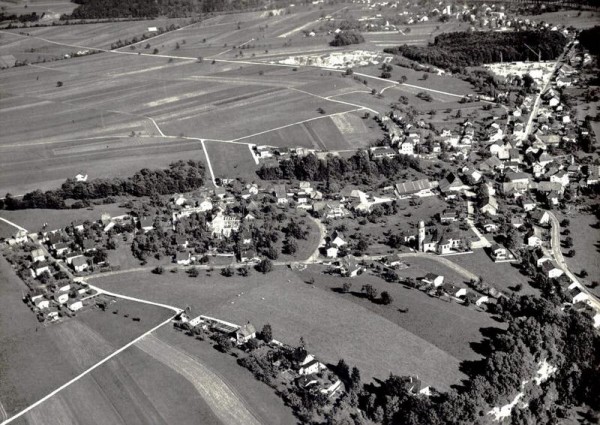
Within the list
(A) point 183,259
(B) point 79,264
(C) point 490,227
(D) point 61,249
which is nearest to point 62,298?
(B) point 79,264

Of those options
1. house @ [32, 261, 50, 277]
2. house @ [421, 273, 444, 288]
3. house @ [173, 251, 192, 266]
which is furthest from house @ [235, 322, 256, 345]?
house @ [32, 261, 50, 277]

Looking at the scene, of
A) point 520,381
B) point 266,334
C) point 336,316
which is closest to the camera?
point 520,381

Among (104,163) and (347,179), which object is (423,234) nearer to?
(347,179)

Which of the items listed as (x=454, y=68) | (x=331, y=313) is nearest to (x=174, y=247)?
(x=331, y=313)

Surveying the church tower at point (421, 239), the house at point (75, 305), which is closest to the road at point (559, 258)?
the church tower at point (421, 239)

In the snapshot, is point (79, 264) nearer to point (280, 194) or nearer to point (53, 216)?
point (53, 216)

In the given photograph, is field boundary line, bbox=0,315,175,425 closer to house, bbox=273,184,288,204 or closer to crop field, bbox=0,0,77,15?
house, bbox=273,184,288,204
